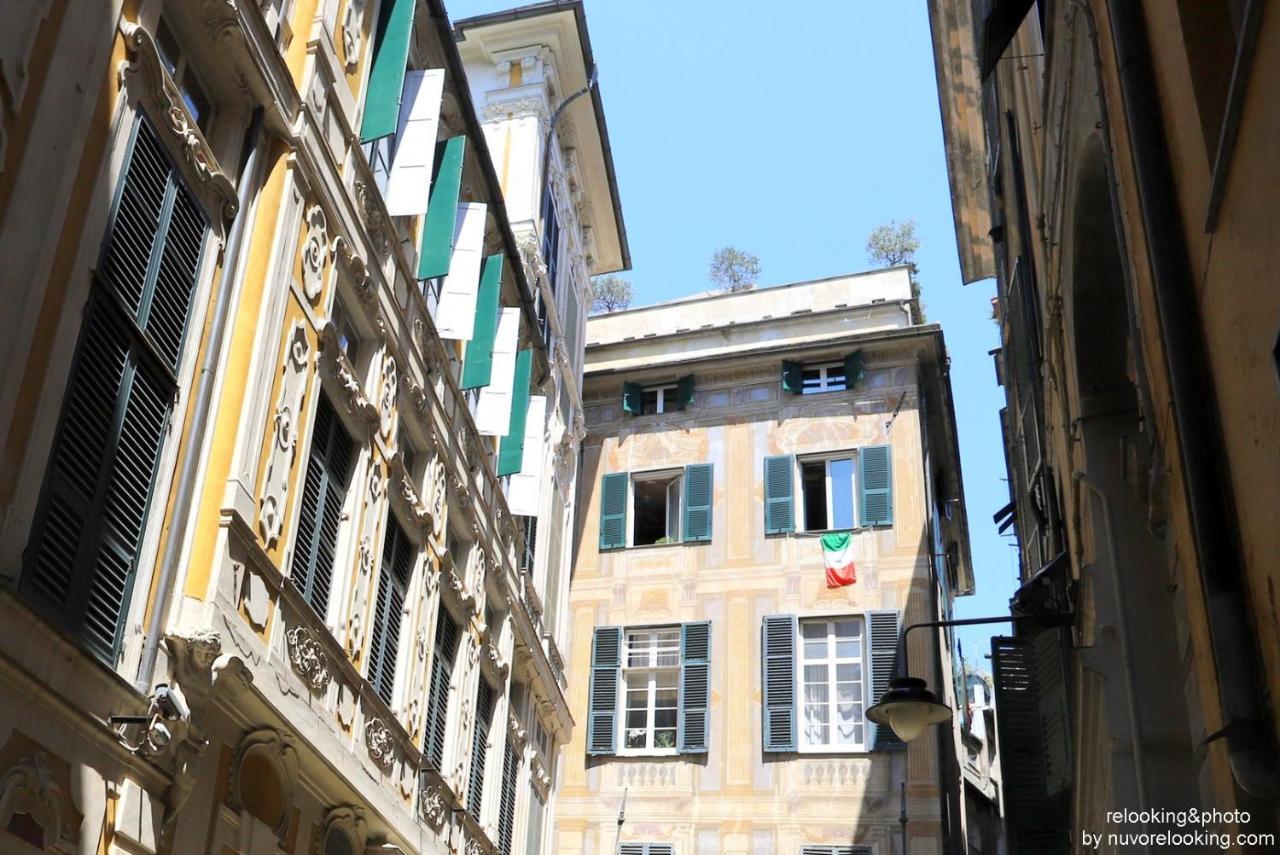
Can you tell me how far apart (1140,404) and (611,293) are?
26687 mm

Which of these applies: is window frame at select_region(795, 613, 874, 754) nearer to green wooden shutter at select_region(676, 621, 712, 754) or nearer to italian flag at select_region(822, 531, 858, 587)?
italian flag at select_region(822, 531, 858, 587)

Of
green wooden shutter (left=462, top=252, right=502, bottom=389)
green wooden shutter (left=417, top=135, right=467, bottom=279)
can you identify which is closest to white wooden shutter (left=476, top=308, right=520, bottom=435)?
green wooden shutter (left=462, top=252, right=502, bottom=389)

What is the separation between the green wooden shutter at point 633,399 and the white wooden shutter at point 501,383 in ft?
24.9

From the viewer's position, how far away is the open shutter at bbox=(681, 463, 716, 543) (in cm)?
2278

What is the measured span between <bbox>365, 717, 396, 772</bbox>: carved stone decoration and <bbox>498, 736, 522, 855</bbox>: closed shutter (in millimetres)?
4542

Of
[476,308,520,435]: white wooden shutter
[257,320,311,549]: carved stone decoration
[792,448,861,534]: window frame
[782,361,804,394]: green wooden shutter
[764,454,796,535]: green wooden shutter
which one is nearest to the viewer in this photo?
[257,320,311,549]: carved stone decoration

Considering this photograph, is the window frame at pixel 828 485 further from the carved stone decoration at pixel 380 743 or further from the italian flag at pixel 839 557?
the carved stone decoration at pixel 380 743

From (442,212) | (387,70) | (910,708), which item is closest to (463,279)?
(442,212)

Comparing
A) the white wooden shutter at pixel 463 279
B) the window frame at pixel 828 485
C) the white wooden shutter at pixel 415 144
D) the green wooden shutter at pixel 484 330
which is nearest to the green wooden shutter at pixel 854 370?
the window frame at pixel 828 485

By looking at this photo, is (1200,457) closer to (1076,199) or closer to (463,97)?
(1076,199)

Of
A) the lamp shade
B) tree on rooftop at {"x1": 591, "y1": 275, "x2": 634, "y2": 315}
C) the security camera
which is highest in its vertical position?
tree on rooftop at {"x1": 591, "y1": 275, "x2": 634, "y2": 315}

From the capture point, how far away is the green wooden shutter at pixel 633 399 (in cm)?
2455

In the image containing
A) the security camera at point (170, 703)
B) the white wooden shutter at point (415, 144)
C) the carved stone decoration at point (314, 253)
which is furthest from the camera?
the white wooden shutter at point (415, 144)

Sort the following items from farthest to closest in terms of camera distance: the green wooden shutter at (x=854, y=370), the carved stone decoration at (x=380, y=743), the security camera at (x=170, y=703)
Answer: the green wooden shutter at (x=854, y=370) < the carved stone decoration at (x=380, y=743) < the security camera at (x=170, y=703)
